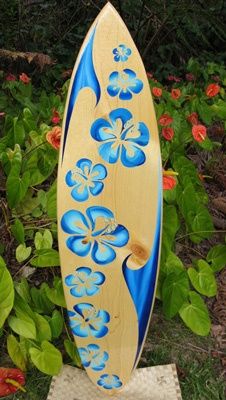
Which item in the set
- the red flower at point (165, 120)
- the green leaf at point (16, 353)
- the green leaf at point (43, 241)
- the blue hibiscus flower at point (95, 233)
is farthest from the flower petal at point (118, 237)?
the red flower at point (165, 120)

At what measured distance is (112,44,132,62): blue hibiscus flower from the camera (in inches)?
57.1

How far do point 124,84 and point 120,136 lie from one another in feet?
0.46

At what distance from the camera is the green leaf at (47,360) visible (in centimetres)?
170

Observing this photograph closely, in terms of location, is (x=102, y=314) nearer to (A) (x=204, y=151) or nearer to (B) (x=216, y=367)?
(B) (x=216, y=367)

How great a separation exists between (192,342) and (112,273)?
0.56 m

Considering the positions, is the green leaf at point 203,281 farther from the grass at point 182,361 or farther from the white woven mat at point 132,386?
the white woven mat at point 132,386

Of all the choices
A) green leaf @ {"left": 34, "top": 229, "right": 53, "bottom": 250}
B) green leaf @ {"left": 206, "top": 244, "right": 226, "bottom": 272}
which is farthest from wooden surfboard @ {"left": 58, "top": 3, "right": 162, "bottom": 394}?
green leaf @ {"left": 206, "top": 244, "right": 226, "bottom": 272}

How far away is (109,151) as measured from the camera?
1469 millimetres

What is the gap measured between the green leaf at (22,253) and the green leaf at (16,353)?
26 cm

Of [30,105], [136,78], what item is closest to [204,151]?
[30,105]

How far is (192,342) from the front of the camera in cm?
195

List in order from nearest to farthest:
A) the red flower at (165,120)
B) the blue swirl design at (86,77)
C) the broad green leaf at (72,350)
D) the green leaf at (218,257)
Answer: the blue swirl design at (86,77)
the broad green leaf at (72,350)
the green leaf at (218,257)
the red flower at (165,120)

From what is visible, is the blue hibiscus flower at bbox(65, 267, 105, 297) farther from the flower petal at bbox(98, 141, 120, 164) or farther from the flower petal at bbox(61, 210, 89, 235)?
the flower petal at bbox(98, 141, 120, 164)

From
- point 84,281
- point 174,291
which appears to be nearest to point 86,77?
point 84,281
